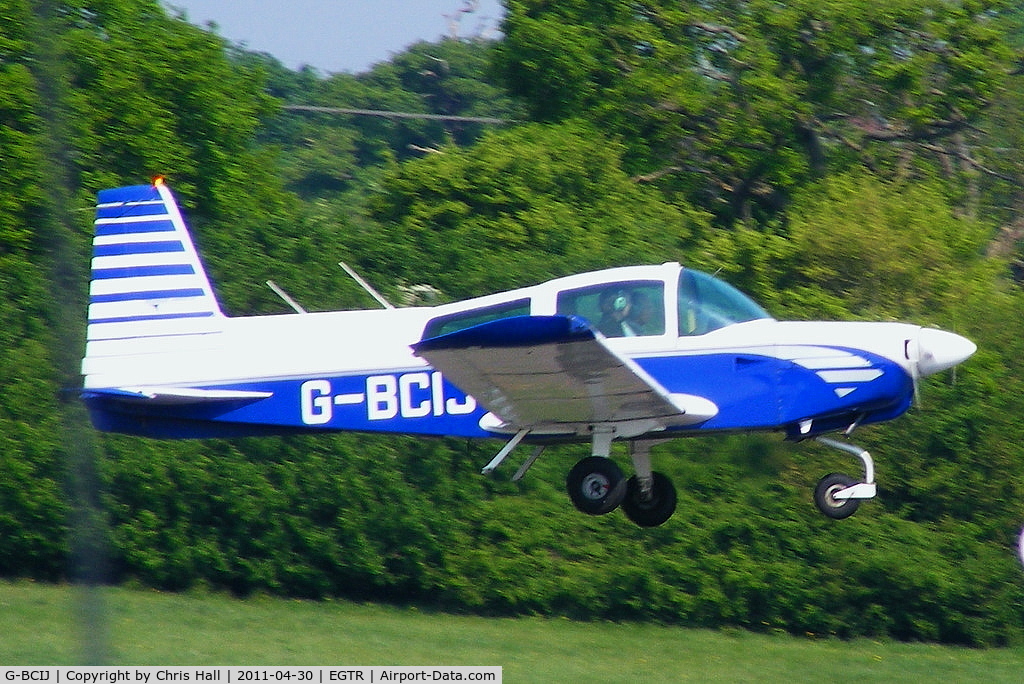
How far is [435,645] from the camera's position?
1515 cm

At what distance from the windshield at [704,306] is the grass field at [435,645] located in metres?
4.70

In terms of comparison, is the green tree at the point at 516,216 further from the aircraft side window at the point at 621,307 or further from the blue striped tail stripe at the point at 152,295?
the aircraft side window at the point at 621,307

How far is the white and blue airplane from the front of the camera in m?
9.58

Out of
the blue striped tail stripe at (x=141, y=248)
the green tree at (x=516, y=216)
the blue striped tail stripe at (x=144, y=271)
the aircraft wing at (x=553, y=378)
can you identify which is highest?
the green tree at (x=516, y=216)

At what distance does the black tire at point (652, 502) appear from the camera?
10.8 metres

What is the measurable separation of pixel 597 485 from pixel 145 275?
13.5 ft

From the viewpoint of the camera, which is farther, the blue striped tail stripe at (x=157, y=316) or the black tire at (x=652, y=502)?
the blue striped tail stripe at (x=157, y=316)

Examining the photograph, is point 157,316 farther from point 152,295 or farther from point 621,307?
point 621,307

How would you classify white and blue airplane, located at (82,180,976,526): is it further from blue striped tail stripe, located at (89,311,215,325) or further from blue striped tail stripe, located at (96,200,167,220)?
blue striped tail stripe, located at (96,200,167,220)

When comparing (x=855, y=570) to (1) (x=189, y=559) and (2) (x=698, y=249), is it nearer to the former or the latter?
(2) (x=698, y=249)

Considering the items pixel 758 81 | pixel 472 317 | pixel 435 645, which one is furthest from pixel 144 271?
pixel 758 81

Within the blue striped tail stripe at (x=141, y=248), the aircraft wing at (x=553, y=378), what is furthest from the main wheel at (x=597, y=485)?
the blue striped tail stripe at (x=141, y=248)

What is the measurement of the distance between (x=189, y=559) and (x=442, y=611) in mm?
3091

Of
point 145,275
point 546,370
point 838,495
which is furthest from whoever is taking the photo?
point 145,275
